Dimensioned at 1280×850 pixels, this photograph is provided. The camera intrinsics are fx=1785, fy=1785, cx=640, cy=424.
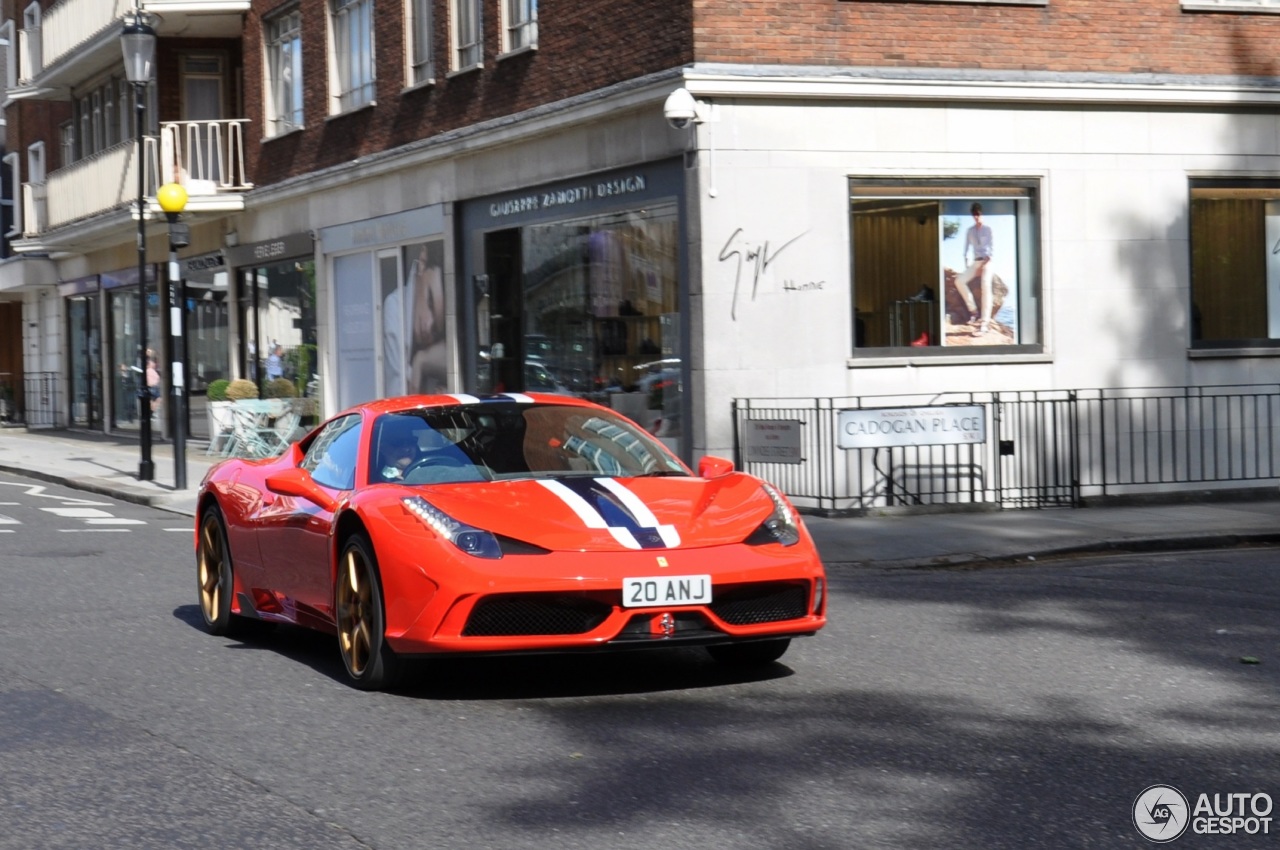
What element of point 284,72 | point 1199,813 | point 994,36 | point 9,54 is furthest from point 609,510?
point 9,54

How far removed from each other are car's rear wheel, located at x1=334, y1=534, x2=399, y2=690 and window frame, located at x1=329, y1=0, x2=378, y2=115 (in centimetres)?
1751

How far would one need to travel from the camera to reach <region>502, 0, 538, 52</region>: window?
67.3 ft

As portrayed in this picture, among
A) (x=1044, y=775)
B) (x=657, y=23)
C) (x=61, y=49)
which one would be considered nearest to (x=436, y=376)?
(x=657, y=23)

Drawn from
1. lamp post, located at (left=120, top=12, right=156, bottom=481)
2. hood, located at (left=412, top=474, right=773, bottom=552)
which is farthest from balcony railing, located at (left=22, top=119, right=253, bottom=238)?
hood, located at (left=412, top=474, right=773, bottom=552)

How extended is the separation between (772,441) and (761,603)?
326 inches

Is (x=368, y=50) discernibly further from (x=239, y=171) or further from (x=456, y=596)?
(x=456, y=596)

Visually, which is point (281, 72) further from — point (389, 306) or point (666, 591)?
point (666, 591)

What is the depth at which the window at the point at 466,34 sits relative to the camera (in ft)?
71.7

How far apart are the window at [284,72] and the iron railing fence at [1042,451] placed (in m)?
12.8

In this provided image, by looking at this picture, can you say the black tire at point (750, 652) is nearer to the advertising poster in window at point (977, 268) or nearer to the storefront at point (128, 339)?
the advertising poster in window at point (977, 268)

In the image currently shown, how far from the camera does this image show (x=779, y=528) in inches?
303

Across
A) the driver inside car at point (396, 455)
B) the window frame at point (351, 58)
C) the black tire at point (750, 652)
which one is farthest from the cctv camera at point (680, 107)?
the black tire at point (750, 652)

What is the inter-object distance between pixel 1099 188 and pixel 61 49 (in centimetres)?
2299

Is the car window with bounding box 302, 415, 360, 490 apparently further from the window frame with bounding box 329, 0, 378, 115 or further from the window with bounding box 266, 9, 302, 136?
the window with bounding box 266, 9, 302, 136
